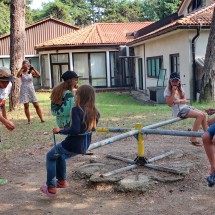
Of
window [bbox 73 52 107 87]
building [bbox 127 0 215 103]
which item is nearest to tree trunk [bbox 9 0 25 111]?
building [bbox 127 0 215 103]

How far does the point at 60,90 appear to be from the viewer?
14.5 feet

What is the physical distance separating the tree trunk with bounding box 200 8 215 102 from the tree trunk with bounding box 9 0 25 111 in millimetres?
6820

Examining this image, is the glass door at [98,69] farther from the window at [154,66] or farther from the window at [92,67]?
the window at [154,66]

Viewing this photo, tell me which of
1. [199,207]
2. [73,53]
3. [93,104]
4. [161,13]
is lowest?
[199,207]

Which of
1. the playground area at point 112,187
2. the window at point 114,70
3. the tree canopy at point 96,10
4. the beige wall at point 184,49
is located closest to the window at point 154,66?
the beige wall at point 184,49

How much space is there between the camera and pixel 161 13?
136ft

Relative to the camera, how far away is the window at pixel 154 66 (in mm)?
19650

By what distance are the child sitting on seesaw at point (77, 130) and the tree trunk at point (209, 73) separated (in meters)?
9.95

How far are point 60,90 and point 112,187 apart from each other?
4.63 feet

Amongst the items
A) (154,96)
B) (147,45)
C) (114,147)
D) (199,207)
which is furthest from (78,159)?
(147,45)

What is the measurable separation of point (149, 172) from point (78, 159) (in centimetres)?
155

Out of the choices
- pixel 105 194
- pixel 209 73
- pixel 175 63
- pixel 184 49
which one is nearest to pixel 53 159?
pixel 105 194

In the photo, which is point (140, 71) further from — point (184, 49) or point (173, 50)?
point (184, 49)

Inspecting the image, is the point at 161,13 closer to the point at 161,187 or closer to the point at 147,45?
the point at 147,45
